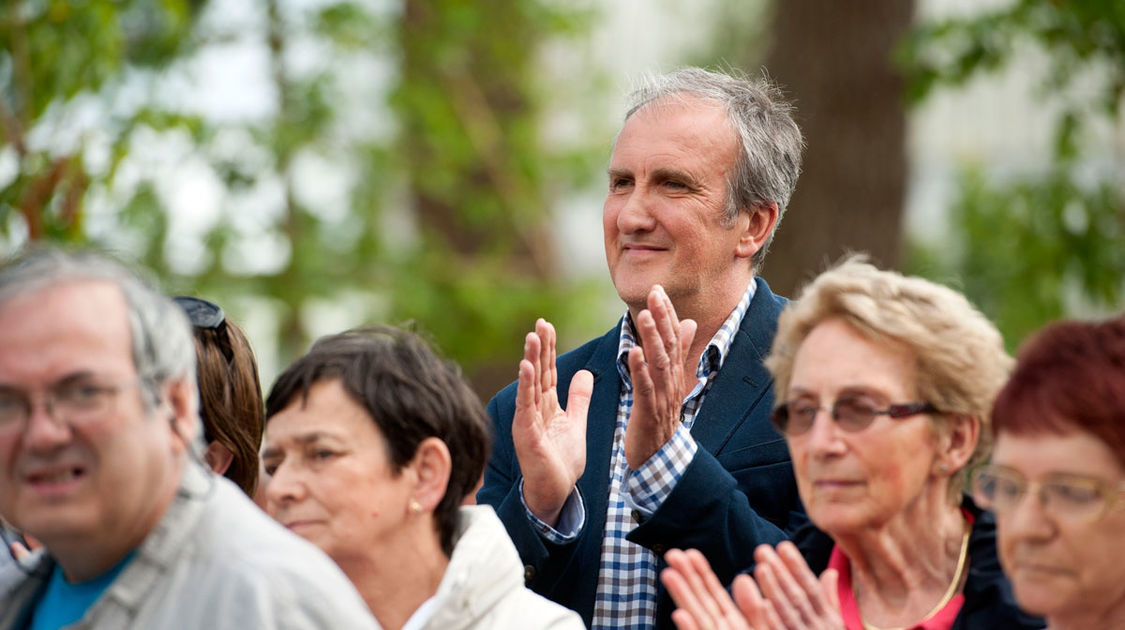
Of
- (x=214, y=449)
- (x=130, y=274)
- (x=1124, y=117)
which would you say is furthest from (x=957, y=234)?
(x=130, y=274)

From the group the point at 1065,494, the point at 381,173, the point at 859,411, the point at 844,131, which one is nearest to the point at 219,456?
the point at 859,411

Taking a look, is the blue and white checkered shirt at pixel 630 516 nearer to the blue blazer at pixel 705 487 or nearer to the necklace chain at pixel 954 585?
the blue blazer at pixel 705 487

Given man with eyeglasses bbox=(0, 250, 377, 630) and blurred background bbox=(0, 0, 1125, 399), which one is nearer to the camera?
man with eyeglasses bbox=(0, 250, 377, 630)

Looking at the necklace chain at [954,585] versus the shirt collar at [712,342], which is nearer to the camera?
the necklace chain at [954,585]

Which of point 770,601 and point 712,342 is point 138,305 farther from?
point 712,342

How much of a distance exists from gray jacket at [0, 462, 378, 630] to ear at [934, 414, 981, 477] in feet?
3.95

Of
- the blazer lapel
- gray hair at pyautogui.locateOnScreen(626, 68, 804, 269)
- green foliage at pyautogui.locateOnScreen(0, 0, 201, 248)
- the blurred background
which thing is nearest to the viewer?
the blazer lapel

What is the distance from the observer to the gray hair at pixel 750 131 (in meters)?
3.72

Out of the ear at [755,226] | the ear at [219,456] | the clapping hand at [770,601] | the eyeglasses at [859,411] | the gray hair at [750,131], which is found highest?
the gray hair at [750,131]

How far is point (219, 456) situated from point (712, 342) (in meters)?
1.22

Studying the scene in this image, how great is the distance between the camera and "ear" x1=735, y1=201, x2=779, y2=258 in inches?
147

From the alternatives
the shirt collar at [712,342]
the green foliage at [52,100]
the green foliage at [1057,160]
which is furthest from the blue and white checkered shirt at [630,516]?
the green foliage at [1057,160]

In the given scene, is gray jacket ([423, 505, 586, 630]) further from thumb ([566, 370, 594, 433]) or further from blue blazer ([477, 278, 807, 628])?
thumb ([566, 370, 594, 433])

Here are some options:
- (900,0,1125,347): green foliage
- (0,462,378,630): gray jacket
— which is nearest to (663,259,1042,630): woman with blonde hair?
(0,462,378,630): gray jacket
